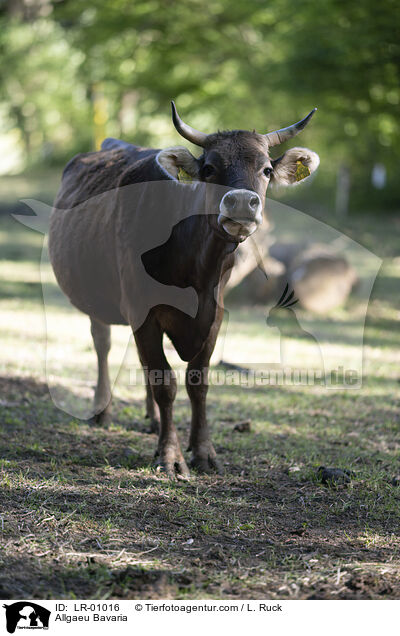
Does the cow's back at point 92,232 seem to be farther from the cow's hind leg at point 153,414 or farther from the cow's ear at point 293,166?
the cow's ear at point 293,166

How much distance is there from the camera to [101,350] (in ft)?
20.9

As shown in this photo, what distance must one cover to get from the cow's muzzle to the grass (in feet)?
5.43

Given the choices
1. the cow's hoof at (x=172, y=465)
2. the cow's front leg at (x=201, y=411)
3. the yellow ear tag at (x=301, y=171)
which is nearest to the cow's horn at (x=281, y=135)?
the yellow ear tag at (x=301, y=171)

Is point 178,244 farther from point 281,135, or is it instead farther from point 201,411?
point 201,411

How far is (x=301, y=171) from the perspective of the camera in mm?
5020

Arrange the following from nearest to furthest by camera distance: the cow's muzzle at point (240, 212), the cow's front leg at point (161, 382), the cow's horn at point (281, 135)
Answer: the cow's muzzle at point (240, 212), the cow's horn at point (281, 135), the cow's front leg at point (161, 382)

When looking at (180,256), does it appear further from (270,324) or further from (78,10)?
(78,10)

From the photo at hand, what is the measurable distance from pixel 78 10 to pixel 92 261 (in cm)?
1960

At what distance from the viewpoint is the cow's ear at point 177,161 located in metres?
4.59

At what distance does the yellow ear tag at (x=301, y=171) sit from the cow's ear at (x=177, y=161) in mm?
790

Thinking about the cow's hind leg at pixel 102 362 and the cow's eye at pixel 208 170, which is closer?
the cow's eye at pixel 208 170

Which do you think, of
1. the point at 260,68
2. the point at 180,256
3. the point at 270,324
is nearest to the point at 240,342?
the point at 270,324
